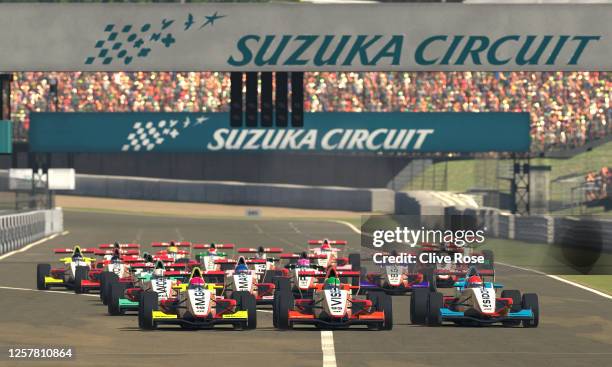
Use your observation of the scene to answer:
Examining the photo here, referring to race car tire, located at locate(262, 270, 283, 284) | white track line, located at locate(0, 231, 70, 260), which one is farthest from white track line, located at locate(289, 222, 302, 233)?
race car tire, located at locate(262, 270, 283, 284)

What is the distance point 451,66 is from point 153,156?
1861 inches

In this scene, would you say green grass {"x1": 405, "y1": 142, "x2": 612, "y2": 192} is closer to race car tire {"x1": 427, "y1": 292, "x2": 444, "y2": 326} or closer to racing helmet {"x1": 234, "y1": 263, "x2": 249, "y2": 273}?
racing helmet {"x1": 234, "y1": 263, "x2": 249, "y2": 273}

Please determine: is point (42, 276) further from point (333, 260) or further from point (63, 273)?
point (333, 260)

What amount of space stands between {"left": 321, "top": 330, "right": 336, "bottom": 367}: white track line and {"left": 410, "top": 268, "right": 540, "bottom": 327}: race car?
1.71 m

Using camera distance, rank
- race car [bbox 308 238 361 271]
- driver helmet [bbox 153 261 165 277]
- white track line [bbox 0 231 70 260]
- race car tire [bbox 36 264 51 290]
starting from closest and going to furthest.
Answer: driver helmet [bbox 153 261 165 277] → race car tire [bbox 36 264 51 290] → race car [bbox 308 238 361 271] → white track line [bbox 0 231 70 260]

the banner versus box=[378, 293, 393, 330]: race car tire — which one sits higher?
the banner

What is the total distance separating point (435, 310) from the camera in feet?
71.3

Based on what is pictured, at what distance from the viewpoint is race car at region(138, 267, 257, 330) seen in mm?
20969

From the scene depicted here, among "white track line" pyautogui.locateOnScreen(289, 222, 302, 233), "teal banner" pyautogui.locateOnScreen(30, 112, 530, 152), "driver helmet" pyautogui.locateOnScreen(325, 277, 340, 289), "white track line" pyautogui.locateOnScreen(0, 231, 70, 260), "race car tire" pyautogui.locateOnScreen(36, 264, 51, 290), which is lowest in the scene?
"white track line" pyautogui.locateOnScreen(0, 231, 70, 260)

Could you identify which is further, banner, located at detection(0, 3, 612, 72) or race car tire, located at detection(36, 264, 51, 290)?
banner, located at detection(0, 3, 612, 72)

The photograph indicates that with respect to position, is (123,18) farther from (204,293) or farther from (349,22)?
(204,293)

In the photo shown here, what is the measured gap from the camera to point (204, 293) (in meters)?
21.0

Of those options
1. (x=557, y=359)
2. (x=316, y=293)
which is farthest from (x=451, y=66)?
(x=557, y=359)

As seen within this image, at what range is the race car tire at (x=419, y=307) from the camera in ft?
72.3
